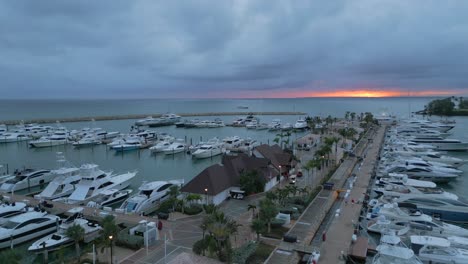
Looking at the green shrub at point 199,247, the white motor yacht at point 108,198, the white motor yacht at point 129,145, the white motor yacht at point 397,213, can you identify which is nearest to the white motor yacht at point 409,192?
the white motor yacht at point 397,213

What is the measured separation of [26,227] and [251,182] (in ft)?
62.5

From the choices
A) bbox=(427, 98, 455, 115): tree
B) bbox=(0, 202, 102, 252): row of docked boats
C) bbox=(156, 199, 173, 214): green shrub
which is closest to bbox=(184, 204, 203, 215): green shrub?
bbox=(156, 199, 173, 214): green shrub

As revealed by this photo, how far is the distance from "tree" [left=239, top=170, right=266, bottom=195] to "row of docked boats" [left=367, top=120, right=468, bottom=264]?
34.0 ft

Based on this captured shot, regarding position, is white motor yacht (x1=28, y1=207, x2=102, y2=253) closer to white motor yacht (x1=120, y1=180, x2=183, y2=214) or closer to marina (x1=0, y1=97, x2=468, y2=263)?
marina (x1=0, y1=97, x2=468, y2=263)

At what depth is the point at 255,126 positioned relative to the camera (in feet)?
375

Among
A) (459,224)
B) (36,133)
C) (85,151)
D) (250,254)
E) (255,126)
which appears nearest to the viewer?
(250,254)

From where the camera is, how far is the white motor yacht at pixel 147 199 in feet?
98.2

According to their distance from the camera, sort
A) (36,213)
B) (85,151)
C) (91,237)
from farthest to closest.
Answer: (85,151)
(36,213)
(91,237)

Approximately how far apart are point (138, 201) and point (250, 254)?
592 inches

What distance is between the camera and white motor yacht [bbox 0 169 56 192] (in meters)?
38.9

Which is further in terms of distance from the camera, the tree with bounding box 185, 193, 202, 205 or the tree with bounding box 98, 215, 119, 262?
the tree with bounding box 185, 193, 202, 205

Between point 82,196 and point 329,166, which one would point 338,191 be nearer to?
point 329,166

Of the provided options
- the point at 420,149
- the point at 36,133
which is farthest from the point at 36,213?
the point at 36,133

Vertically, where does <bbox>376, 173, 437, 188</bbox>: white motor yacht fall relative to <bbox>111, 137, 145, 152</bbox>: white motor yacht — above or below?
below
